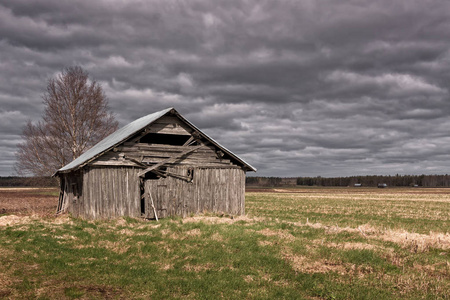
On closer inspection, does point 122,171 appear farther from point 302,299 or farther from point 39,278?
point 302,299

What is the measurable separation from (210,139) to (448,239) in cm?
1390

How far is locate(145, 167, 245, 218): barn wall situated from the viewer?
21.2 metres

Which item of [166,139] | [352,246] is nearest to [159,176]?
[166,139]

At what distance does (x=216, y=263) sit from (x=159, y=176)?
1130 centimetres

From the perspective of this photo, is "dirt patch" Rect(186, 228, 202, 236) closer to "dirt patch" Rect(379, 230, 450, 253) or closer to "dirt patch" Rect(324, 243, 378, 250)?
"dirt patch" Rect(324, 243, 378, 250)

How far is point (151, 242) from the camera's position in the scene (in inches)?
537

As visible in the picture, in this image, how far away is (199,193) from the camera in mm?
22266

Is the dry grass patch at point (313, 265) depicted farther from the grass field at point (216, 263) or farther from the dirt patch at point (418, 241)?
the dirt patch at point (418, 241)

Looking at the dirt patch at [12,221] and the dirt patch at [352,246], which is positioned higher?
the dirt patch at [12,221]

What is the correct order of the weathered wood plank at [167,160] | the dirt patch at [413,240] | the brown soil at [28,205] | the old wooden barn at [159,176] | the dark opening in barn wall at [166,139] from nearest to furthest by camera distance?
the dirt patch at [413,240], the old wooden barn at [159,176], the weathered wood plank at [167,160], the brown soil at [28,205], the dark opening in barn wall at [166,139]

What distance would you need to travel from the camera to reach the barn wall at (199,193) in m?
21.2

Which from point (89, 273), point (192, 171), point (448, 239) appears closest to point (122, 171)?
point (192, 171)

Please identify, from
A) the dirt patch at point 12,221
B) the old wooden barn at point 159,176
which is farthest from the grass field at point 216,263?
the old wooden barn at point 159,176

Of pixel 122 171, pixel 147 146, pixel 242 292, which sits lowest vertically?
pixel 242 292
